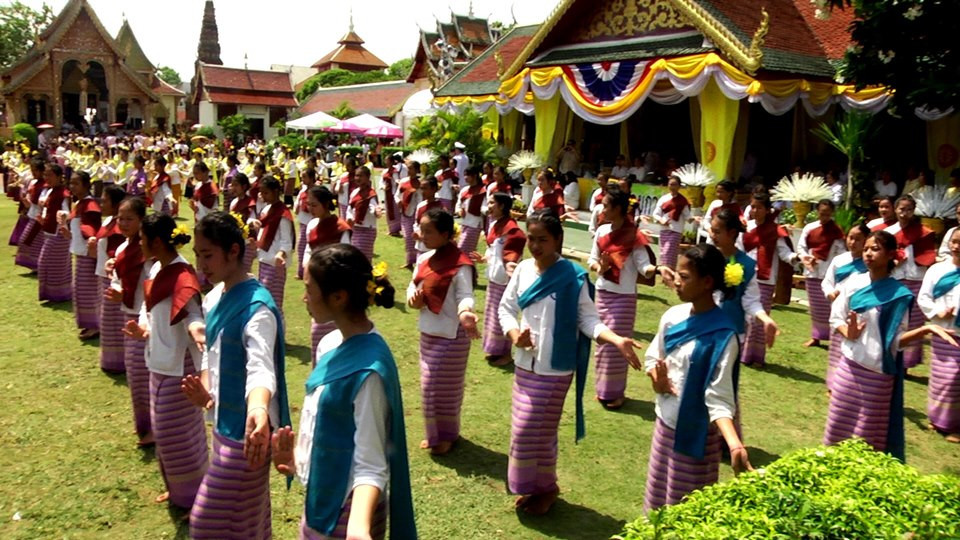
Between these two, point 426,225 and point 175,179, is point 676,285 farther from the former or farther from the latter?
point 175,179

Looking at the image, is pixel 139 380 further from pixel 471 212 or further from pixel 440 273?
pixel 471 212

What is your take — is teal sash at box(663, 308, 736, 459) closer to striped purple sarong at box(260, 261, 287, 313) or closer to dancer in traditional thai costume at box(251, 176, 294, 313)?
dancer in traditional thai costume at box(251, 176, 294, 313)

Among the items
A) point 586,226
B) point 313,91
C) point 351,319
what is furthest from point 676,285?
point 313,91

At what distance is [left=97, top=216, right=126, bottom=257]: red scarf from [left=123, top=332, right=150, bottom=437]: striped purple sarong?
179 centimetres

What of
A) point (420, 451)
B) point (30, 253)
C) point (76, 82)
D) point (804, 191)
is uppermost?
point (76, 82)

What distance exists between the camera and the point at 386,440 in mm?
2631

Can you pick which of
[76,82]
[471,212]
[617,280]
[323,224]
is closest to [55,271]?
[323,224]

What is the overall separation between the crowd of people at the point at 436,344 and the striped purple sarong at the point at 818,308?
0.32 m

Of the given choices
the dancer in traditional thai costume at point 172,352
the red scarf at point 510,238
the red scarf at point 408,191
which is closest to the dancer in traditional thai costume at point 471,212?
the red scarf at point 408,191

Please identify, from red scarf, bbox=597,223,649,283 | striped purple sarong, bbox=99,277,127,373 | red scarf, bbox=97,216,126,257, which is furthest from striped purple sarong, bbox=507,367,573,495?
red scarf, bbox=97,216,126,257

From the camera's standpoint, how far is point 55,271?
912 cm

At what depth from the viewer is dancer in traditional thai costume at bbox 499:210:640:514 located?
424 centimetres

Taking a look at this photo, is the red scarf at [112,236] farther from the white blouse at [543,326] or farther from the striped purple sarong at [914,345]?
the striped purple sarong at [914,345]

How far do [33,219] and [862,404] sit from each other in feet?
31.6
